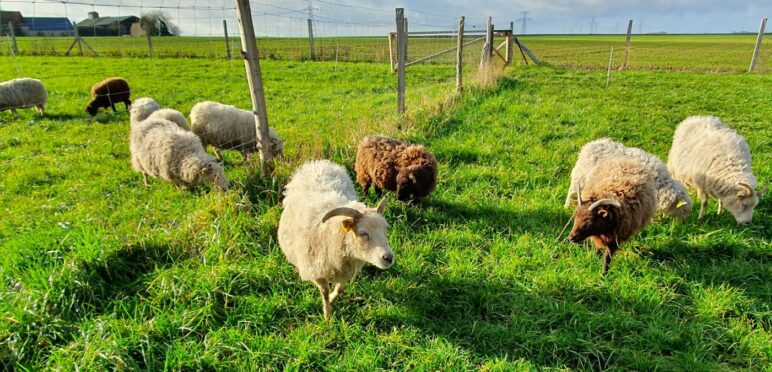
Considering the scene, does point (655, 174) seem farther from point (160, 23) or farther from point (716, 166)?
point (160, 23)

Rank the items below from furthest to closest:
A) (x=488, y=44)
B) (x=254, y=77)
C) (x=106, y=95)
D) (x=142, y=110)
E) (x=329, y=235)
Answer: (x=488, y=44)
(x=106, y=95)
(x=142, y=110)
(x=254, y=77)
(x=329, y=235)

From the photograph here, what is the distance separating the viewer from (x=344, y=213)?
2998 mm

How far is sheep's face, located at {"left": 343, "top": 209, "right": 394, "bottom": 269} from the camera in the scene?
116 inches

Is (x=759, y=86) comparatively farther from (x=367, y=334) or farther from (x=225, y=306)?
(x=225, y=306)

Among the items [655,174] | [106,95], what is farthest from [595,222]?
[106,95]

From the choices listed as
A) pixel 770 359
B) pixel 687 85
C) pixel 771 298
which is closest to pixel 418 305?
pixel 770 359

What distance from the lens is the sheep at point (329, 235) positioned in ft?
9.95

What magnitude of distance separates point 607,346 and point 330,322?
229 centimetres

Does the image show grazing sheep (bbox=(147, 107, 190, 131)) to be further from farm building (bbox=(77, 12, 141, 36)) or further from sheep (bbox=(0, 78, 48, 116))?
sheep (bbox=(0, 78, 48, 116))

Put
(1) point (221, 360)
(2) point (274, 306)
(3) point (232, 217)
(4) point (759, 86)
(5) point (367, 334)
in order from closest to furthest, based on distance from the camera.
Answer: (1) point (221, 360), (5) point (367, 334), (2) point (274, 306), (3) point (232, 217), (4) point (759, 86)

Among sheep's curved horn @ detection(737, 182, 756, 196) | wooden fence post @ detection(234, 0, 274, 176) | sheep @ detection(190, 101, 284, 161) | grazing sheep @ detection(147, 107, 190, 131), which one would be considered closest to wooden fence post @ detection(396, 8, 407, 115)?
sheep @ detection(190, 101, 284, 161)

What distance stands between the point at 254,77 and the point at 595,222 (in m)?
4.08

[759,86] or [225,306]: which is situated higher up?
[759,86]

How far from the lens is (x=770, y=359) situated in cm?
295
